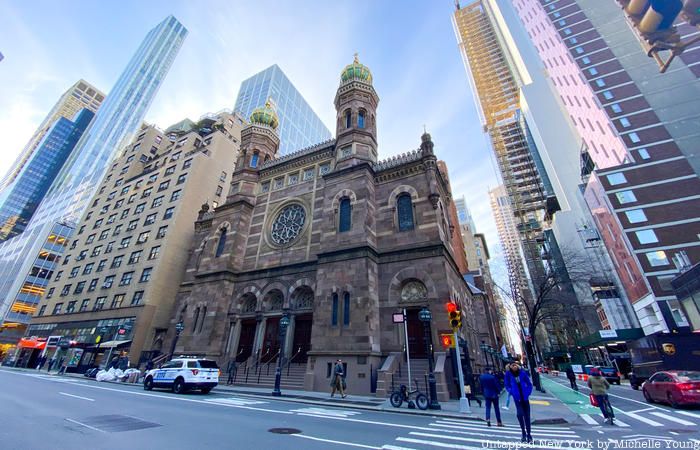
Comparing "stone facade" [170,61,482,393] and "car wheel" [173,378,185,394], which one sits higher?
"stone facade" [170,61,482,393]

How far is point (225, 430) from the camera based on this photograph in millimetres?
7148

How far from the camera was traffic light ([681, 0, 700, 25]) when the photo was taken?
4.28m

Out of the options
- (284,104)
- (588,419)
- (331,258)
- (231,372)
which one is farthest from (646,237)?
(284,104)

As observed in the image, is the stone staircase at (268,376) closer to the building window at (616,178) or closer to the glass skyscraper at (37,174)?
the building window at (616,178)

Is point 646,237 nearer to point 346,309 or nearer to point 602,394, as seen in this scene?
point 602,394

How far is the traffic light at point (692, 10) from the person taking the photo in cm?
428

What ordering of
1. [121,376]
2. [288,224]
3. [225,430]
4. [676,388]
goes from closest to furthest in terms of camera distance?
1. [225,430]
2. [676,388]
3. [121,376]
4. [288,224]

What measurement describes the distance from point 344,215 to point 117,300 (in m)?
31.9

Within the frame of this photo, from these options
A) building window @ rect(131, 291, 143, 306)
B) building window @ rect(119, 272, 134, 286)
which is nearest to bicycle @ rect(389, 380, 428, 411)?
building window @ rect(131, 291, 143, 306)

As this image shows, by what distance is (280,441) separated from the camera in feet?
20.7

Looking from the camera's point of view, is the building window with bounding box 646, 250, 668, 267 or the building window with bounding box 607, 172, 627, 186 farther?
the building window with bounding box 607, 172, 627, 186

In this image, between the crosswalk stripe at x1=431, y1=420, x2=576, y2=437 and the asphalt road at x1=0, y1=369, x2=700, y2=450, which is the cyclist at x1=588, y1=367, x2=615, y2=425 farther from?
the crosswalk stripe at x1=431, y1=420, x2=576, y2=437

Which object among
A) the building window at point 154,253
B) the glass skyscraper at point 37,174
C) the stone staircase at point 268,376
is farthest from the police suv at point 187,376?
the glass skyscraper at point 37,174

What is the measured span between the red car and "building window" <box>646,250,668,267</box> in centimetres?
2369
